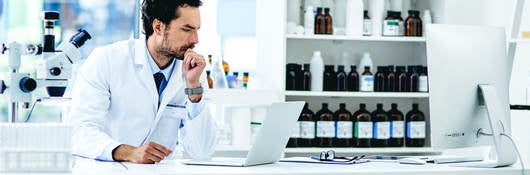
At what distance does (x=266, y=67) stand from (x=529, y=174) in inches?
75.4

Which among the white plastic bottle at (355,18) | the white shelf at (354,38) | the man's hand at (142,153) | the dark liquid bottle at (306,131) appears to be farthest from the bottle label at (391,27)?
the man's hand at (142,153)

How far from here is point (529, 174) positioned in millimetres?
2410

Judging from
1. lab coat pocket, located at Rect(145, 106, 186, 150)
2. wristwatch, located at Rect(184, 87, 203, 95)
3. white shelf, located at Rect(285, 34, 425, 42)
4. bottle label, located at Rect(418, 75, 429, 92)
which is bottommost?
lab coat pocket, located at Rect(145, 106, 186, 150)

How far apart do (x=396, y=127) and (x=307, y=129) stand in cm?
48

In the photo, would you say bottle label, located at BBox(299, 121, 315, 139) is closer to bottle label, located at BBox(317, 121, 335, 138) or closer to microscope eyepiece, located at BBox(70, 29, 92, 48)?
bottle label, located at BBox(317, 121, 335, 138)

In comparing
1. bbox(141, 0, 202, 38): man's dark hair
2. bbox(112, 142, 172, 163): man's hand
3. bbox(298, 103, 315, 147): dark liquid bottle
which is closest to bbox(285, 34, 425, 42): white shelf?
bbox(298, 103, 315, 147): dark liquid bottle

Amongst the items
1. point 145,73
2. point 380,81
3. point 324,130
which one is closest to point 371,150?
point 324,130

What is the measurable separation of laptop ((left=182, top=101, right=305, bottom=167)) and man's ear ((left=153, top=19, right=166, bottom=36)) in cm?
62

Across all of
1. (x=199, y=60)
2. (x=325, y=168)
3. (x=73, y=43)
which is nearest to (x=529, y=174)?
(x=325, y=168)

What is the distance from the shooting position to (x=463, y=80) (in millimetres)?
2393

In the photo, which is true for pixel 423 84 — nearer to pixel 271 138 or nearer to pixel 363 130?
pixel 363 130

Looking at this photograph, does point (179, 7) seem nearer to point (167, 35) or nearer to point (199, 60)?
point (167, 35)

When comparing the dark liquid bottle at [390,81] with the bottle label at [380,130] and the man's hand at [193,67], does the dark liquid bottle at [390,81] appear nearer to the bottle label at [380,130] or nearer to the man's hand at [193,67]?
the bottle label at [380,130]

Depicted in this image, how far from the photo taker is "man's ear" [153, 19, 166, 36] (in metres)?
2.79
